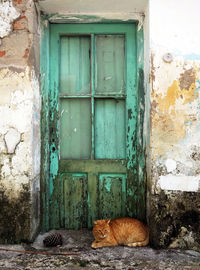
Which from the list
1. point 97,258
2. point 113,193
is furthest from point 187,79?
point 97,258

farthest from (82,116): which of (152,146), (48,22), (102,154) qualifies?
(48,22)

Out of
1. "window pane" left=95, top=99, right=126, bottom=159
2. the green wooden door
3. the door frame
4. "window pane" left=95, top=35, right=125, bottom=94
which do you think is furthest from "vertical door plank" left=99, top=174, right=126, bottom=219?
"window pane" left=95, top=35, right=125, bottom=94

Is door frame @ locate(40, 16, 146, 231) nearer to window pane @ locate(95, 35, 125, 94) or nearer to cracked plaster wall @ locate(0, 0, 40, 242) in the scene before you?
window pane @ locate(95, 35, 125, 94)

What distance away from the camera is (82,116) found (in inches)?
119

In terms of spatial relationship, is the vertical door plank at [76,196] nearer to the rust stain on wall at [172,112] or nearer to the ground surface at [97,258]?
the ground surface at [97,258]

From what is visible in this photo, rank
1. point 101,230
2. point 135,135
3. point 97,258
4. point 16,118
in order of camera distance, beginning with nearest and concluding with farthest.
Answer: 1. point 97,258
2. point 101,230
3. point 16,118
4. point 135,135

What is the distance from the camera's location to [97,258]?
240 cm

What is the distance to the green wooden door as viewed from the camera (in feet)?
9.76

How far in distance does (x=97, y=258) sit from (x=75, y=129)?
53.2 inches

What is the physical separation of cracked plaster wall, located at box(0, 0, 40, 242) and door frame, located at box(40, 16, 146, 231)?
0.29m

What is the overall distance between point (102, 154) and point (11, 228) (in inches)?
47.1

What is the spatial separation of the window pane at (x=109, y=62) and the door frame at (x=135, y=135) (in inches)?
7.2

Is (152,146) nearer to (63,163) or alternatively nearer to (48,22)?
A: (63,163)

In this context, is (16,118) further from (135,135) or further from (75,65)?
(135,135)
